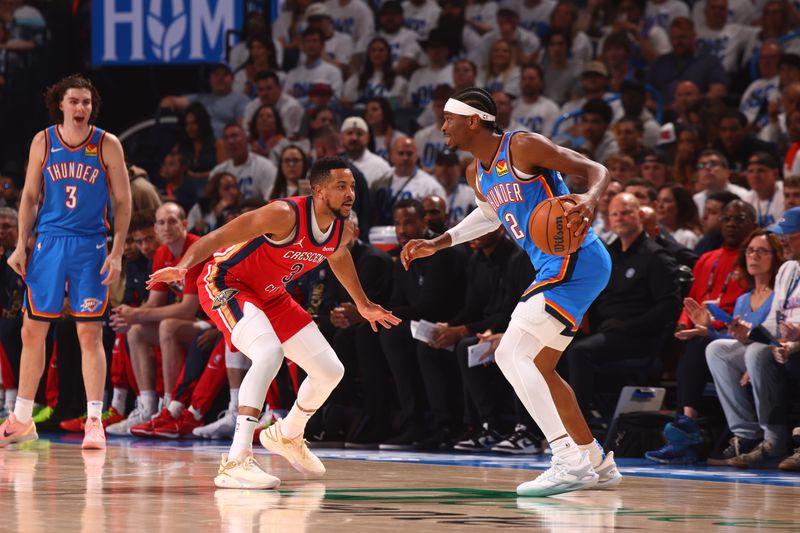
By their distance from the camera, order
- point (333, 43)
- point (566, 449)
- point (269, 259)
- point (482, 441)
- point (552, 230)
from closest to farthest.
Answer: point (552, 230) → point (566, 449) → point (269, 259) → point (482, 441) → point (333, 43)

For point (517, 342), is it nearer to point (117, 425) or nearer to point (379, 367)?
point (379, 367)

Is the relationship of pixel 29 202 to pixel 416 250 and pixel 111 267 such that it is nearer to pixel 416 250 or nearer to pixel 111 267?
pixel 111 267

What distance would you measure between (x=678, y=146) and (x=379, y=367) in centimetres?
322

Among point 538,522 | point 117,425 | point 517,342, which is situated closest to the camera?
point 538,522

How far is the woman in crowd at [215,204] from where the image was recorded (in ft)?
35.6

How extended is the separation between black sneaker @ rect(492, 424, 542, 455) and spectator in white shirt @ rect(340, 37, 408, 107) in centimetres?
563

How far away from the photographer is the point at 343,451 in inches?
335

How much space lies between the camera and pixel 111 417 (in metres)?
10.2

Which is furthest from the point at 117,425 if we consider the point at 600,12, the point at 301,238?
the point at 600,12

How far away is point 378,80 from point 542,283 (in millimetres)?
7632

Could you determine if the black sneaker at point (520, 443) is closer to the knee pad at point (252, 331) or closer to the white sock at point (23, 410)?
the knee pad at point (252, 331)

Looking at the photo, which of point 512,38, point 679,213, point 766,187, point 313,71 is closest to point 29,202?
point 679,213

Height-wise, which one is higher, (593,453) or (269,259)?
(269,259)

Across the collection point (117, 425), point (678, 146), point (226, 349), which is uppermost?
point (678, 146)
